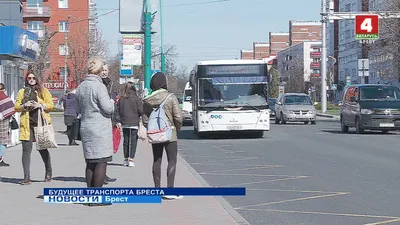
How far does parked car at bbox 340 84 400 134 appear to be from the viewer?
2788 centimetres

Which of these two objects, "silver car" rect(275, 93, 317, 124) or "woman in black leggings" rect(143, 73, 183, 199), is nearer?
"woman in black leggings" rect(143, 73, 183, 199)

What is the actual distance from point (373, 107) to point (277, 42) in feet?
510

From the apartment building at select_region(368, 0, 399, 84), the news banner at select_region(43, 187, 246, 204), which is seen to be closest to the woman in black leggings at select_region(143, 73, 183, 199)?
the news banner at select_region(43, 187, 246, 204)

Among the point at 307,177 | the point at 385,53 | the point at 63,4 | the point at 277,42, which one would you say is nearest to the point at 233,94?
the point at 307,177

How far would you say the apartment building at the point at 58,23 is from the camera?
67.0 metres

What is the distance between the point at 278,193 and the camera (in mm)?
12055

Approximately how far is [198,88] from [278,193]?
46.5 ft

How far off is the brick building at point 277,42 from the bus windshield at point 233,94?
15461cm

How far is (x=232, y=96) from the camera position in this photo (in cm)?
2589

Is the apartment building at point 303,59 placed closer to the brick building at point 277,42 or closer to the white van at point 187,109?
the brick building at point 277,42

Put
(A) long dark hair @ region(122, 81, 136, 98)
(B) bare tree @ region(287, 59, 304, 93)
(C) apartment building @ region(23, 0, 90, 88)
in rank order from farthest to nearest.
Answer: (B) bare tree @ region(287, 59, 304, 93)
(C) apartment building @ region(23, 0, 90, 88)
(A) long dark hair @ region(122, 81, 136, 98)

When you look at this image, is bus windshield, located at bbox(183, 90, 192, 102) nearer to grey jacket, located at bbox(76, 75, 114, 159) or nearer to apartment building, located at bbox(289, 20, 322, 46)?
grey jacket, located at bbox(76, 75, 114, 159)

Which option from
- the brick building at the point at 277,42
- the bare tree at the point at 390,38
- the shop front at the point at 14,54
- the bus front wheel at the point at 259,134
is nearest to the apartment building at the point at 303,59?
the brick building at the point at 277,42

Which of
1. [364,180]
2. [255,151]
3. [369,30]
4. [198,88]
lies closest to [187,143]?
[198,88]
